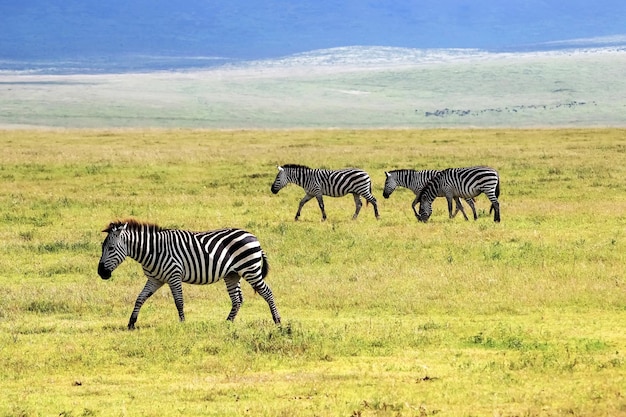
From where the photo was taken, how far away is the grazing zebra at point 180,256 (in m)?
13.9

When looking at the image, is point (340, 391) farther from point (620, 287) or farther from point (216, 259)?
point (620, 287)

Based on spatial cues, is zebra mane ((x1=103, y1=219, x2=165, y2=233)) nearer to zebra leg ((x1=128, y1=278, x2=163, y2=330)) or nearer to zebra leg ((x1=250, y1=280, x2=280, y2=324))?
zebra leg ((x1=128, y1=278, x2=163, y2=330))

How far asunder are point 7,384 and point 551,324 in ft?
23.2

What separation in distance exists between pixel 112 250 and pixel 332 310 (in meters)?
3.52

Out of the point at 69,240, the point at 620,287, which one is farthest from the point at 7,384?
the point at 69,240

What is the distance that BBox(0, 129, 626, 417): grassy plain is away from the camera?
10492 millimetres

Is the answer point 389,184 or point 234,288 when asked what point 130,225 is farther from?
point 389,184

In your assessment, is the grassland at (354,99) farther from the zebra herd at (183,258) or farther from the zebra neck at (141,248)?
the zebra neck at (141,248)

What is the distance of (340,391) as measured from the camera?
1063 cm

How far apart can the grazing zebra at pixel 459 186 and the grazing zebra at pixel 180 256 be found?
1171 centimetres

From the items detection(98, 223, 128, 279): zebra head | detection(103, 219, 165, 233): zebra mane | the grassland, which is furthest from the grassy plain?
the grassland

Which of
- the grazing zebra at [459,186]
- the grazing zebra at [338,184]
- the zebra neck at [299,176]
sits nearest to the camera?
the grazing zebra at [459,186]

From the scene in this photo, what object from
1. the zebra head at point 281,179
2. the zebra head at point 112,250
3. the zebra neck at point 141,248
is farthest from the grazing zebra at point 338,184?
the zebra head at point 112,250

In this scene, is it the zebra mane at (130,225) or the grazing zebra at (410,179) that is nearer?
the zebra mane at (130,225)
